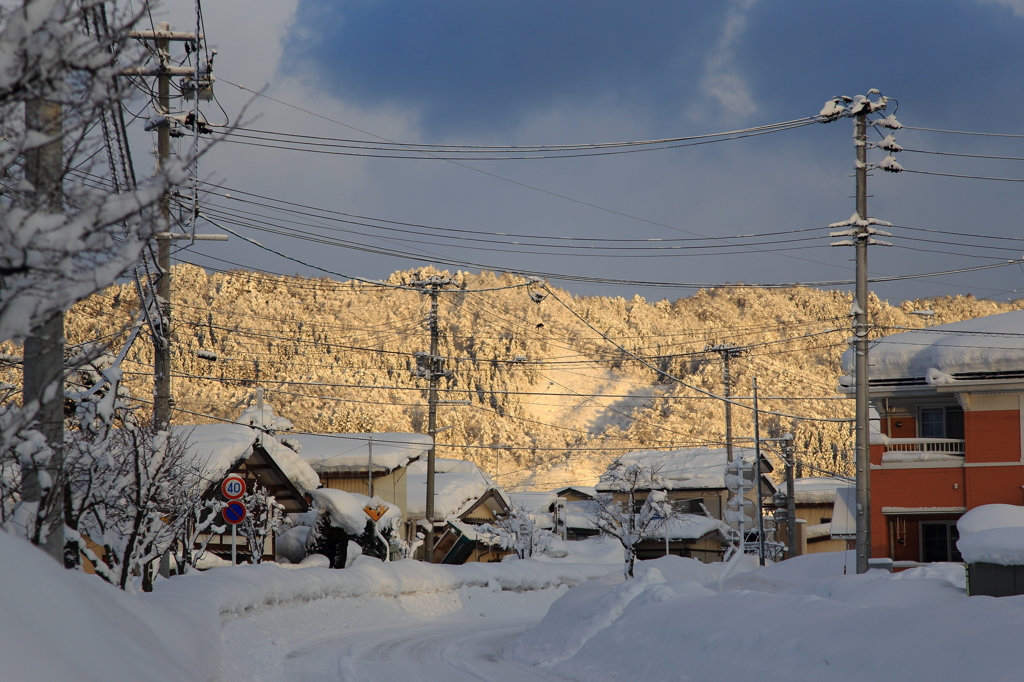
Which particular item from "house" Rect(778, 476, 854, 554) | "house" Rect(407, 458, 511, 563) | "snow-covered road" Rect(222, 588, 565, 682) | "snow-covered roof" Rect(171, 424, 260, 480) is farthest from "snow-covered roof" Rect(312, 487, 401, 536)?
"house" Rect(778, 476, 854, 554)

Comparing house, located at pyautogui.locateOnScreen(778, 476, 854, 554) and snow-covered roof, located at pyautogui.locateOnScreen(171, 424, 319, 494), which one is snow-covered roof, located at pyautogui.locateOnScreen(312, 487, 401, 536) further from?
house, located at pyautogui.locateOnScreen(778, 476, 854, 554)

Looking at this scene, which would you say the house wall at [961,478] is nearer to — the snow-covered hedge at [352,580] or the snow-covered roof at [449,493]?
the snow-covered hedge at [352,580]

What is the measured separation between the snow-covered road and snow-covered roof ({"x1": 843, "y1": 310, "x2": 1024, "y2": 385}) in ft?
44.9

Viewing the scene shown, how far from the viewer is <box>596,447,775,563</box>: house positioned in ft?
176

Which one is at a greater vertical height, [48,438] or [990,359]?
[990,359]

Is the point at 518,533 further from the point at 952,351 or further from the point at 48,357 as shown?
the point at 48,357

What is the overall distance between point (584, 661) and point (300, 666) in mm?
5183

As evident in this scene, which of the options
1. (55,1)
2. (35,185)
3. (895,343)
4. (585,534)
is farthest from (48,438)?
(585,534)

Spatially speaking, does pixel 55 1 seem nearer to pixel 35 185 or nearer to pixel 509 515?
pixel 35 185

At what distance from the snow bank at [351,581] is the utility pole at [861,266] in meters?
13.4

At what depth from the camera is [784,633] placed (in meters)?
11.5

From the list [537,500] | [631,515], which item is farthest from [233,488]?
[537,500]

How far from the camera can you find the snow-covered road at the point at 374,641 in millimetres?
Result: 15609

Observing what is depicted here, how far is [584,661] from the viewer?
15992 millimetres
